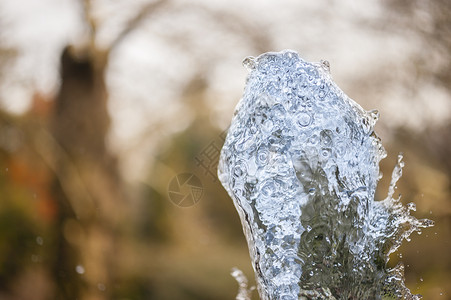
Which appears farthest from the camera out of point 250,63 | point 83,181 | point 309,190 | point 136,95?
point 136,95

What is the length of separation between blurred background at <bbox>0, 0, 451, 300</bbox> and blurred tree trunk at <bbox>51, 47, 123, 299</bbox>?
0.4 inches

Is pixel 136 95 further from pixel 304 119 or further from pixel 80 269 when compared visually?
pixel 304 119

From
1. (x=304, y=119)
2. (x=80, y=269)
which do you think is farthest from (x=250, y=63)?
(x=80, y=269)

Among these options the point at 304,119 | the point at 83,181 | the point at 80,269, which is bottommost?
the point at 304,119

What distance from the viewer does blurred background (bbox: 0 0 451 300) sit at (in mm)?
3785

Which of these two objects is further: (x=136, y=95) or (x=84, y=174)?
(x=136, y=95)

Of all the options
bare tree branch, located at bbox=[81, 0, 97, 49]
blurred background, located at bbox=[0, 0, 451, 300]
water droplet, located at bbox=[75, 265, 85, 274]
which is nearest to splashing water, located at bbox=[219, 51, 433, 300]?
blurred background, located at bbox=[0, 0, 451, 300]

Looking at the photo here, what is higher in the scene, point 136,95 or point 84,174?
point 136,95

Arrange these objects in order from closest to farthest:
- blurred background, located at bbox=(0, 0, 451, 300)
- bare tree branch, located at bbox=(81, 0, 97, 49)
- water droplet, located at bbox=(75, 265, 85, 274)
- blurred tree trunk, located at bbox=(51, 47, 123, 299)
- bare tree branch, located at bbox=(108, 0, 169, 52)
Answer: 1. blurred background, located at bbox=(0, 0, 451, 300)
2. water droplet, located at bbox=(75, 265, 85, 274)
3. blurred tree trunk, located at bbox=(51, 47, 123, 299)
4. bare tree branch, located at bbox=(81, 0, 97, 49)
5. bare tree branch, located at bbox=(108, 0, 169, 52)

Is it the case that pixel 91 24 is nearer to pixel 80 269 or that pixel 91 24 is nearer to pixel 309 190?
pixel 80 269

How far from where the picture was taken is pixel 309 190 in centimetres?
104

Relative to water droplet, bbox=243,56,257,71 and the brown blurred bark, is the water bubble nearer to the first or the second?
water droplet, bbox=243,56,257,71

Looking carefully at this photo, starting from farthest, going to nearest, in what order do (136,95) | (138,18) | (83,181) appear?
1. (136,95)
2. (138,18)
3. (83,181)

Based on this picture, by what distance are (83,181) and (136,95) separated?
1.07 metres
